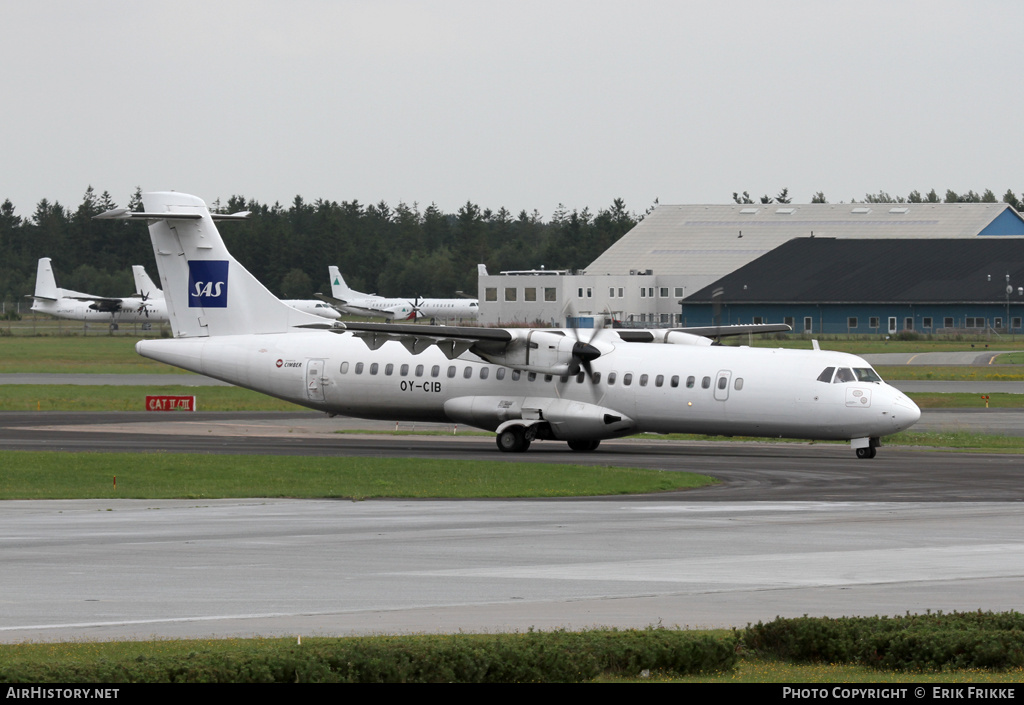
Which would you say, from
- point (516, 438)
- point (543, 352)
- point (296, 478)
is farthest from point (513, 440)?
point (296, 478)

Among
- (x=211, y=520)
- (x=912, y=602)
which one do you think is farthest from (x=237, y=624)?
(x=211, y=520)

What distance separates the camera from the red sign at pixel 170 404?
52500 millimetres

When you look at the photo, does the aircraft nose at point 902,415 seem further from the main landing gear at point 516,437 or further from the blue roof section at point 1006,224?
the blue roof section at point 1006,224

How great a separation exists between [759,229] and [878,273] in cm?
2498

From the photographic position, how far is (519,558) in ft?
57.9

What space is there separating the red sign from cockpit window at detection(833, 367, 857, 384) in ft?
87.6

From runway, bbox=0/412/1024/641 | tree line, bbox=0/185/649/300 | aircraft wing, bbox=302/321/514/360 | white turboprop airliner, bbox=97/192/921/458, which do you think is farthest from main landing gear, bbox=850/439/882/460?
tree line, bbox=0/185/649/300

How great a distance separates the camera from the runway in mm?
13461

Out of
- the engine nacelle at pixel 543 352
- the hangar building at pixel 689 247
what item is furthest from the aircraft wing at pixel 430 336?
the hangar building at pixel 689 247

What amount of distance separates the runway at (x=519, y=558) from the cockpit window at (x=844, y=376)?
14.8 ft

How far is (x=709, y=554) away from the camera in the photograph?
711 inches

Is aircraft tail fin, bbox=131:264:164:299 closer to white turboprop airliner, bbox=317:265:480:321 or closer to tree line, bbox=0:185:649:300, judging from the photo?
white turboprop airliner, bbox=317:265:480:321

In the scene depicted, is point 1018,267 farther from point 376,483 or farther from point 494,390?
point 376,483

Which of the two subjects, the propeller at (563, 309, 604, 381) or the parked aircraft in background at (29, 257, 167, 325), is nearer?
the propeller at (563, 309, 604, 381)
